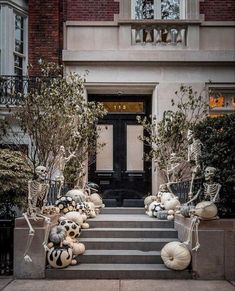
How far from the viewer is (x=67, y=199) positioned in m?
9.62

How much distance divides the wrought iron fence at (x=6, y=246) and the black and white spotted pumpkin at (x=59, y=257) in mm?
793

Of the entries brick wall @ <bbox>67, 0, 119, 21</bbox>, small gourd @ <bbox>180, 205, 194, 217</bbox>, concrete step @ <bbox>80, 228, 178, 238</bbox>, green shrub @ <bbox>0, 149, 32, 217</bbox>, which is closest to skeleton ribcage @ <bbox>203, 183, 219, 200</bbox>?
small gourd @ <bbox>180, 205, 194, 217</bbox>

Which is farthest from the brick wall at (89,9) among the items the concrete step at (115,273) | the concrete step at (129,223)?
the concrete step at (115,273)

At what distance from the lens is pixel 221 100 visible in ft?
43.2

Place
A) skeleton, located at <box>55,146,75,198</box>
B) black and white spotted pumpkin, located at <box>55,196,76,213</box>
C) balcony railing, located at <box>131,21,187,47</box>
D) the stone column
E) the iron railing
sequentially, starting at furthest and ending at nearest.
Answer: balcony railing, located at <box>131,21,187,47</box> → the iron railing → skeleton, located at <box>55,146,75,198</box> → black and white spotted pumpkin, located at <box>55,196,76,213</box> → the stone column

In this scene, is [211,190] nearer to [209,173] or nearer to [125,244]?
[209,173]

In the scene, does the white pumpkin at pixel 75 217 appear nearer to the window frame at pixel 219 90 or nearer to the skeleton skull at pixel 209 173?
the skeleton skull at pixel 209 173

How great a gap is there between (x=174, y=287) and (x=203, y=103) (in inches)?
248

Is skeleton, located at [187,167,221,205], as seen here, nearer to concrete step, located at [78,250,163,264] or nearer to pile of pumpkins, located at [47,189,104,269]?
concrete step, located at [78,250,163,264]

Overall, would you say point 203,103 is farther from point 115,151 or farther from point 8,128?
point 8,128

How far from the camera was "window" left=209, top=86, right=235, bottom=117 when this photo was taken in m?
13.1

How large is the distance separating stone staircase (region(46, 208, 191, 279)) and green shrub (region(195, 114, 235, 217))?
1.44 metres

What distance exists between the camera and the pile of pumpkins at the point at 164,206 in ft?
32.1

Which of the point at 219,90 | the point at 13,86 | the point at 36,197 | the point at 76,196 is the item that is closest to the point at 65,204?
the point at 76,196
